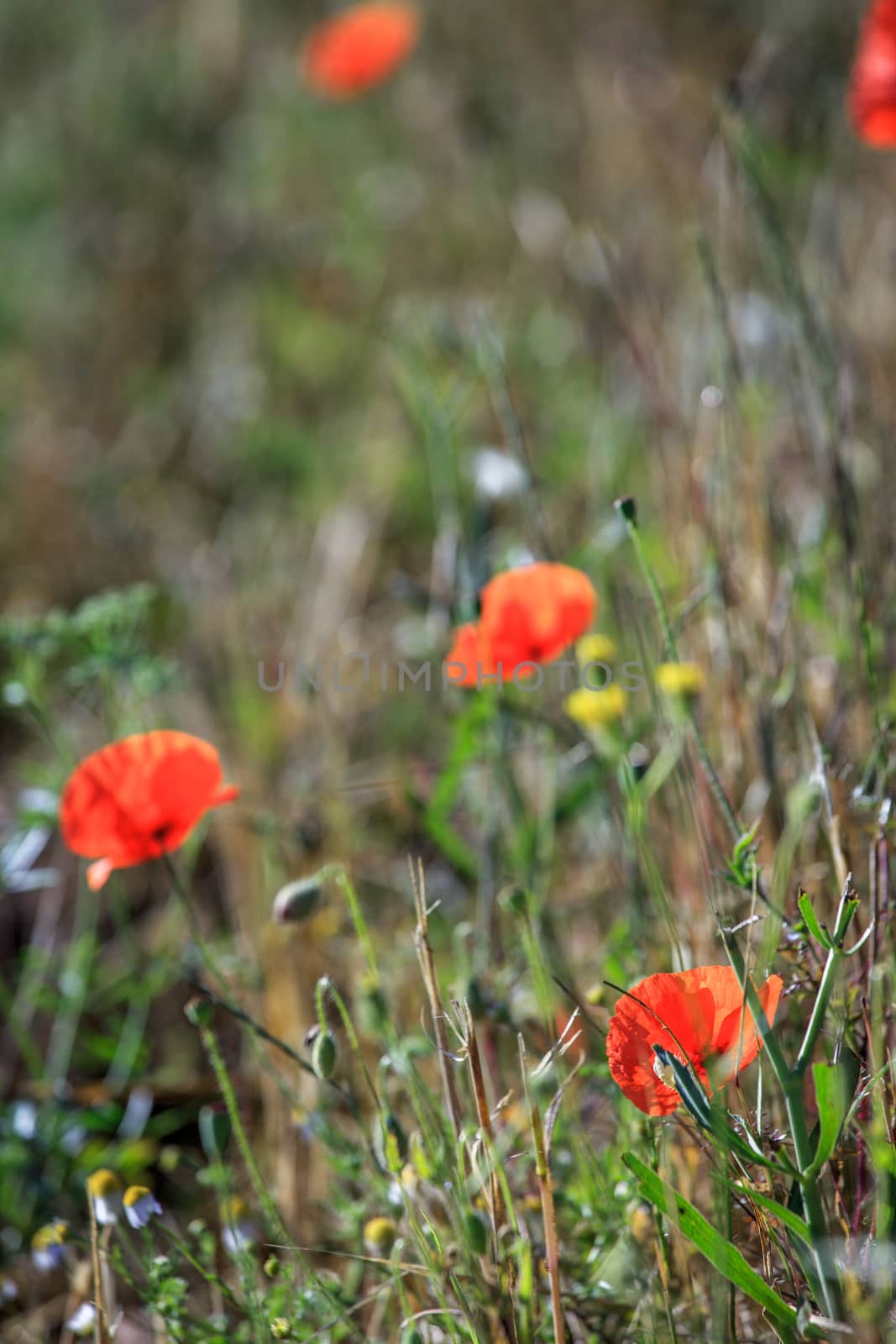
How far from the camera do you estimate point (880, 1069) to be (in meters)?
0.58

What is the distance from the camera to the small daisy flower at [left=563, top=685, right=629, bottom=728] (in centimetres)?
85

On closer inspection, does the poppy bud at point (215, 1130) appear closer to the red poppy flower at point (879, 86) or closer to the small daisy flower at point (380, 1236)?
the small daisy flower at point (380, 1236)

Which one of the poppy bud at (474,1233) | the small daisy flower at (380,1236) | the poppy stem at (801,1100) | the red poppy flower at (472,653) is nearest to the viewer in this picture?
the poppy stem at (801,1100)

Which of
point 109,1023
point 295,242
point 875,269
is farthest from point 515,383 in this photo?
point 109,1023

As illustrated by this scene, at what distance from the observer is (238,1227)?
0.85 m

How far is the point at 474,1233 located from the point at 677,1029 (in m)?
0.17

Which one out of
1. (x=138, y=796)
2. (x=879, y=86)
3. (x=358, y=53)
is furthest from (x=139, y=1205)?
(x=358, y=53)

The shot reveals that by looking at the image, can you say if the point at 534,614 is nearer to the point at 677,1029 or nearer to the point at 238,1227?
the point at 677,1029

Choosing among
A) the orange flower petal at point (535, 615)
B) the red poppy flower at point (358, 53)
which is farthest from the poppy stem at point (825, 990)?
the red poppy flower at point (358, 53)

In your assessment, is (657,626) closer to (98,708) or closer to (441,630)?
(441,630)

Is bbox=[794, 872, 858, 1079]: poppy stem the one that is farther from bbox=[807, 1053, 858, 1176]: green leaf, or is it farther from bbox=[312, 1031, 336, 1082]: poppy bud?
bbox=[312, 1031, 336, 1082]: poppy bud

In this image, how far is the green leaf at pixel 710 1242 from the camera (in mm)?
567

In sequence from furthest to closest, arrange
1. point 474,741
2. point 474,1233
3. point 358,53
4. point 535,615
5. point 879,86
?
point 358,53, point 879,86, point 474,741, point 535,615, point 474,1233

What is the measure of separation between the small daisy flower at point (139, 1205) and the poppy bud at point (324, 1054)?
0.15m
